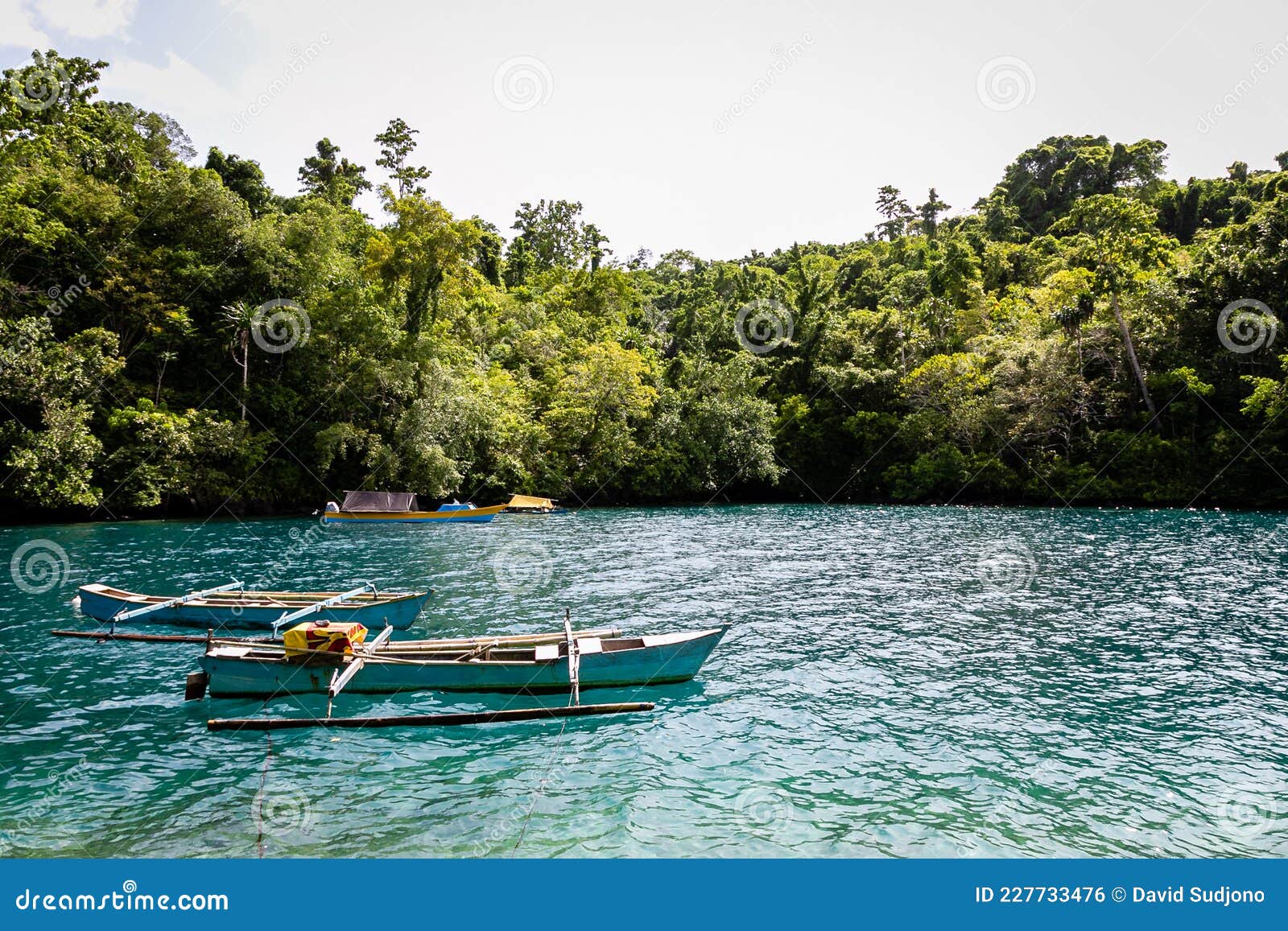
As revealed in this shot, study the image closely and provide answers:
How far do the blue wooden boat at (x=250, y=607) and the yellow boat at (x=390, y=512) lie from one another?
67.0ft

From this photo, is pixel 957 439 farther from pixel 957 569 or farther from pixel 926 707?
pixel 926 707

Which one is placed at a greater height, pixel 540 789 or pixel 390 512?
pixel 390 512

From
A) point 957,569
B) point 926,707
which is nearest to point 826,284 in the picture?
point 957,569

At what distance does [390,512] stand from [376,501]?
49.6 inches

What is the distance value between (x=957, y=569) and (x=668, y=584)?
933cm

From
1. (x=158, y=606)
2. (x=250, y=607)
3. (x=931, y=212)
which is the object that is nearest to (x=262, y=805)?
(x=250, y=607)

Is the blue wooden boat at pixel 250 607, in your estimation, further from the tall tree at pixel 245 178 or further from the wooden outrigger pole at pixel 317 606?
the tall tree at pixel 245 178

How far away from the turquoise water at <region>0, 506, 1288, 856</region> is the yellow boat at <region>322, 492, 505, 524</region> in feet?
53.1

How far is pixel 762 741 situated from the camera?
32.7 ft

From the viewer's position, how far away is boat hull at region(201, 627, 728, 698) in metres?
11.3

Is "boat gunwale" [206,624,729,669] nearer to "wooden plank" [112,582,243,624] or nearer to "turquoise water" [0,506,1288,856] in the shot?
"turquoise water" [0,506,1288,856]

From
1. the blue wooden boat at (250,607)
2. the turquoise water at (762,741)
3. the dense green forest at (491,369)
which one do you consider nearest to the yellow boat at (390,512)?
the dense green forest at (491,369)

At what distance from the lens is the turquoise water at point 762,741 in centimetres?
760

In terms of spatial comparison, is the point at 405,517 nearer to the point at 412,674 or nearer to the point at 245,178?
the point at 412,674
